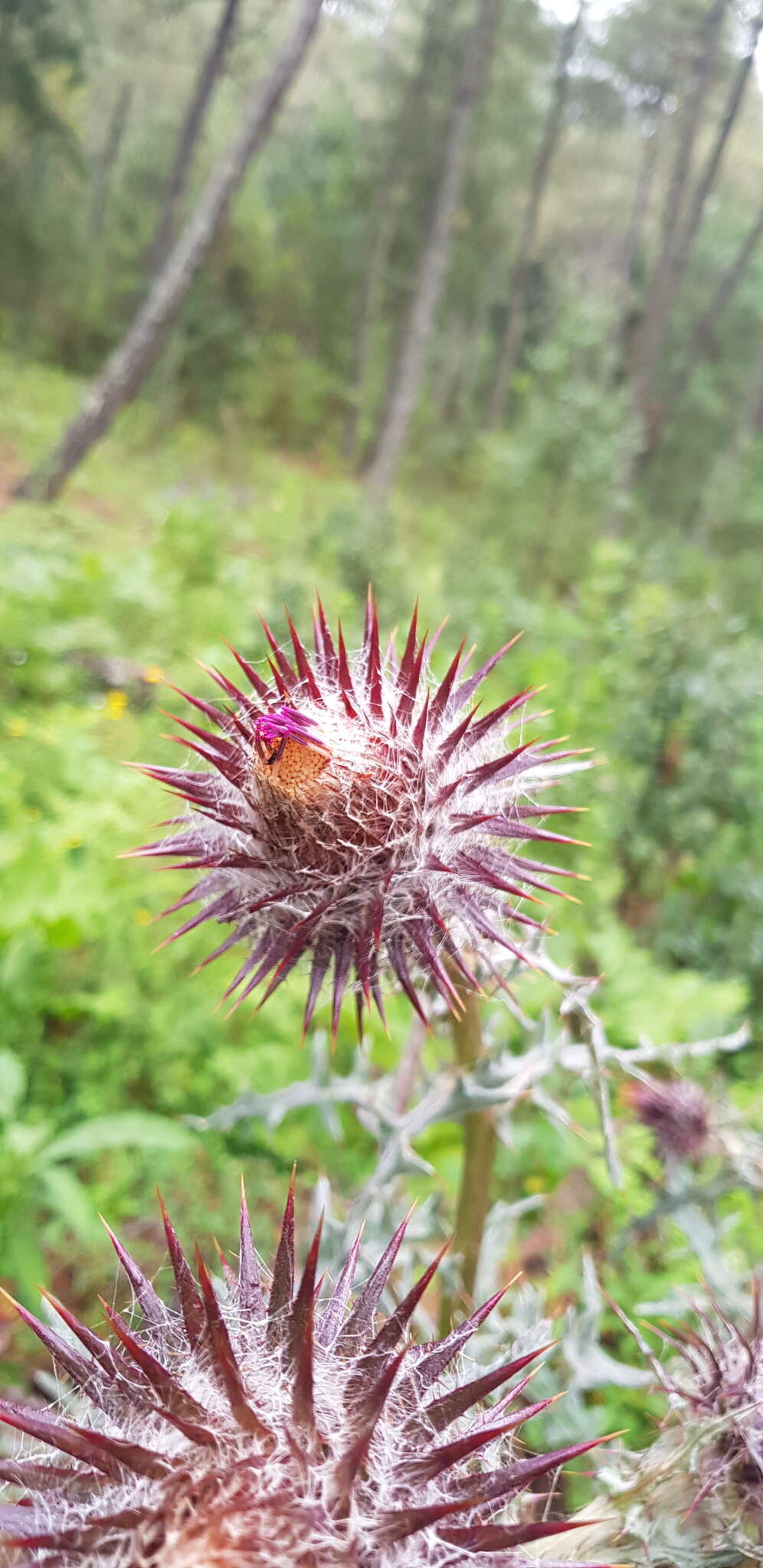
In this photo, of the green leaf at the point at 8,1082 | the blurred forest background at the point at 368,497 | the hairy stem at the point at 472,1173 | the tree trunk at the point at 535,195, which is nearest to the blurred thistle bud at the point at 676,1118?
the blurred forest background at the point at 368,497

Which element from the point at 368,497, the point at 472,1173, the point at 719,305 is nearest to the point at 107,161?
the point at 368,497

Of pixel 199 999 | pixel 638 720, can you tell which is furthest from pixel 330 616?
pixel 199 999

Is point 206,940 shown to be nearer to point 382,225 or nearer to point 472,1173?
point 472,1173

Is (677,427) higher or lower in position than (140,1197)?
higher

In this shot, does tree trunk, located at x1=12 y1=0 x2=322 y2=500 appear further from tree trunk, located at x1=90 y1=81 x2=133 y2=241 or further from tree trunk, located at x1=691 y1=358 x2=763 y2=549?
tree trunk, located at x1=90 y1=81 x2=133 y2=241

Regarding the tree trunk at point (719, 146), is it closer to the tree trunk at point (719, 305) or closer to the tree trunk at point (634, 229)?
the tree trunk at point (719, 305)

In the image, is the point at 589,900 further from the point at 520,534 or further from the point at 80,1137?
the point at 520,534

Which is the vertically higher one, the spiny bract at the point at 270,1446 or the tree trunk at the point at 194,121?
the tree trunk at the point at 194,121
